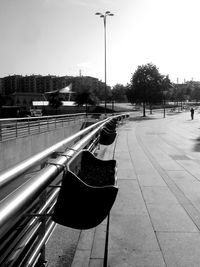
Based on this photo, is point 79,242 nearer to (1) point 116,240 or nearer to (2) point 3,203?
(1) point 116,240

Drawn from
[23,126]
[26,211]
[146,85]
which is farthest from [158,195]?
[146,85]

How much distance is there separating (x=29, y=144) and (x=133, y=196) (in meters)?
13.0

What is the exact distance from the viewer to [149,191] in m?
6.58

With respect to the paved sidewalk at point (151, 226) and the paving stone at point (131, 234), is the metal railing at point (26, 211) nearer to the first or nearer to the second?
the paved sidewalk at point (151, 226)

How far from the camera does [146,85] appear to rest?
202 ft

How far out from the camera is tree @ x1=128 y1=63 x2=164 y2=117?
61594 millimetres

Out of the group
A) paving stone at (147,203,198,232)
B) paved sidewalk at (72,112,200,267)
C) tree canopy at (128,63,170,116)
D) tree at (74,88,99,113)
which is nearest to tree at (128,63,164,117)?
tree canopy at (128,63,170,116)

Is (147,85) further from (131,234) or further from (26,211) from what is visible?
(26,211)

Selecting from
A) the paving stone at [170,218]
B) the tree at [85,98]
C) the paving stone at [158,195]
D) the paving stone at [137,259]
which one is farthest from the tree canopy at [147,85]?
the paving stone at [137,259]

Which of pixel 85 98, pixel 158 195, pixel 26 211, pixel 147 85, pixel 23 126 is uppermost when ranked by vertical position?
pixel 147 85

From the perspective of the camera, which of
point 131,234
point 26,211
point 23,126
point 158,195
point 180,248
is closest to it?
point 26,211

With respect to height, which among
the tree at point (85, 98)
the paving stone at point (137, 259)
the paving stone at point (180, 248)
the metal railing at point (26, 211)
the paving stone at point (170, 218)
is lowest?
the paving stone at point (170, 218)

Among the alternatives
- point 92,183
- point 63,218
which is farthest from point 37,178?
point 92,183

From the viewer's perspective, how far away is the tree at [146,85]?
61.6 m
